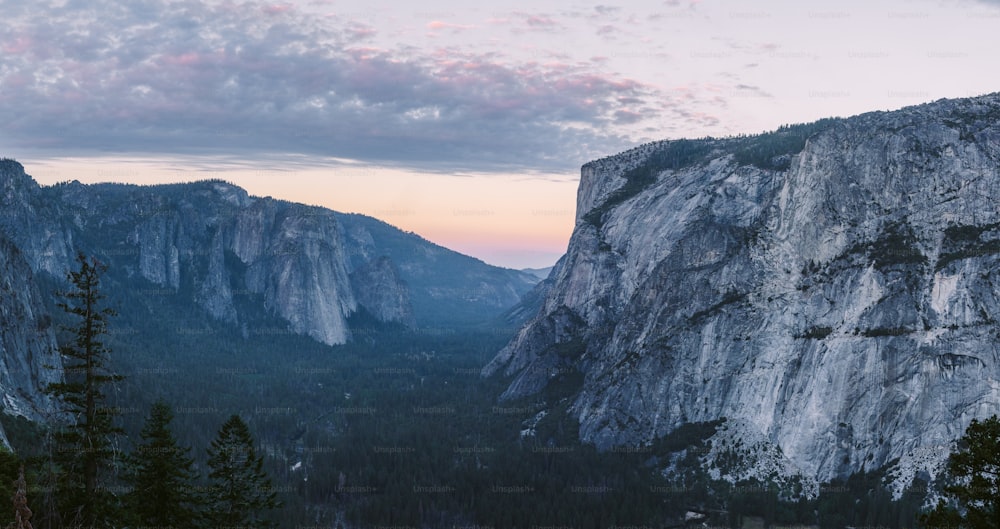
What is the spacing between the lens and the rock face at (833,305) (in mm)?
118812

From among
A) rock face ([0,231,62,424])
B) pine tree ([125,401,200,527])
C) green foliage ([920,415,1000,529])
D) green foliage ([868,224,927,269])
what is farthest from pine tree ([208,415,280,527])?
green foliage ([868,224,927,269])

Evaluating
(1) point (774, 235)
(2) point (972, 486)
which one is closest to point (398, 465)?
(1) point (774, 235)

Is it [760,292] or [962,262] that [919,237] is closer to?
[962,262]

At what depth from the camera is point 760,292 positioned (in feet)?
482

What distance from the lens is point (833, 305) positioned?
135500 millimetres

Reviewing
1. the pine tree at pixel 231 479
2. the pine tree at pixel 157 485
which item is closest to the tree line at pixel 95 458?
the pine tree at pixel 157 485

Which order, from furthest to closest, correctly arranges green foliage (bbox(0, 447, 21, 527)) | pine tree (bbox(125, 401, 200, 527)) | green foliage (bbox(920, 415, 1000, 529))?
pine tree (bbox(125, 401, 200, 527)), green foliage (bbox(0, 447, 21, 527)), green foliage (bbox(920, 415, 1000, 529))

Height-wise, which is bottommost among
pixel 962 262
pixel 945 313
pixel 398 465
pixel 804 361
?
pixel 398 465

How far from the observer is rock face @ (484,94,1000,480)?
11881 centimetres

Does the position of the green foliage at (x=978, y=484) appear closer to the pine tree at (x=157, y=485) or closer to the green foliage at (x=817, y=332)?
the pine tree at (x=157, y=485)

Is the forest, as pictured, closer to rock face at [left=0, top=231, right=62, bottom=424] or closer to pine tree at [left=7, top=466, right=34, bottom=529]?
rock face at [left=0, top=231, right=62, bottom=424]

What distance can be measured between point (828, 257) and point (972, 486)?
11034cm

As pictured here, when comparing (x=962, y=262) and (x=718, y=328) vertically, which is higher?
(x=962, y=262)

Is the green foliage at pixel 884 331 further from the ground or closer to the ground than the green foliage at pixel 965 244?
closer to the ground
